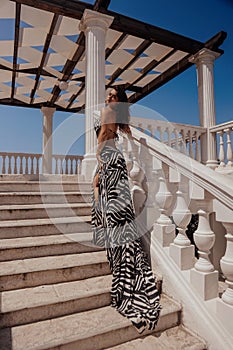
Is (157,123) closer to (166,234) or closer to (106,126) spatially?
(106,126)

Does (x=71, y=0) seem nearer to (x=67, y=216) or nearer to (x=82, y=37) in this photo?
(x=82, y=37)

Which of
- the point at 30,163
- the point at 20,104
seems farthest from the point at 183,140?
the point at 20,104

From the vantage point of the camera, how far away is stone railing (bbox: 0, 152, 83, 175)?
22.6 feet

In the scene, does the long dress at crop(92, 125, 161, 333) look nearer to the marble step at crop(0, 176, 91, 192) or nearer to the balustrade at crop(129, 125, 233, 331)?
the balustrade at crop(129, 125, 233, 331)

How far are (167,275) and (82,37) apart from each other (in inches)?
185

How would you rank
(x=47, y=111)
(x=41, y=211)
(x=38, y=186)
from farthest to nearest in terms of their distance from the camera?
(x=47, y=111)
(x=38, y=186)
(x=41, y=211)

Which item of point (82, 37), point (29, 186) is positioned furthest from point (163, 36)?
point (29, 186)

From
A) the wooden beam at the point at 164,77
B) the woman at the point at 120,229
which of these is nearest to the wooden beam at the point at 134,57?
the wooden beam at the point at 164,77

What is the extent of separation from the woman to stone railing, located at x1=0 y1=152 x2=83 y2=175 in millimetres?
4875

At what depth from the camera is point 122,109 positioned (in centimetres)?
203

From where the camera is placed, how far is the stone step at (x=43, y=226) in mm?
2037

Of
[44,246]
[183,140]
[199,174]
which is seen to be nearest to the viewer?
[199,174]

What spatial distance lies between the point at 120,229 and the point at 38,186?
1.42m

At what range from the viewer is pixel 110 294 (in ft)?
5.28
